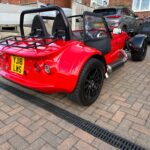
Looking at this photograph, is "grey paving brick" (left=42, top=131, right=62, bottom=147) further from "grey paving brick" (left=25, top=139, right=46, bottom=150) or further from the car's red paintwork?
the car's red paintwork

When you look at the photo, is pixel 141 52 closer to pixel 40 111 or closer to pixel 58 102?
pixel 58 102

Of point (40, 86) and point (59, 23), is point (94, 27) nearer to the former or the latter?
point (59, 23)

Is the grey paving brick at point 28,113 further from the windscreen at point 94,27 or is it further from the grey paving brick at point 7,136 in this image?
the windscreen at point 94,27

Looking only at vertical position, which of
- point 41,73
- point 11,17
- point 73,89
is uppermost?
point 11,17

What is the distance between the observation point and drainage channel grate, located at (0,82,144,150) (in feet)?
6.19

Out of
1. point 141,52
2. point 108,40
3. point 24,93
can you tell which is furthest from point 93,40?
point 141,52

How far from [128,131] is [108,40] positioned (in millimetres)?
1921

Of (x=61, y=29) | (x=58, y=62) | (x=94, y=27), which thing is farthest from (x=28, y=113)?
(x=94, y=27)

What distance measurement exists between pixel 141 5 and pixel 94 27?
12.5 meters

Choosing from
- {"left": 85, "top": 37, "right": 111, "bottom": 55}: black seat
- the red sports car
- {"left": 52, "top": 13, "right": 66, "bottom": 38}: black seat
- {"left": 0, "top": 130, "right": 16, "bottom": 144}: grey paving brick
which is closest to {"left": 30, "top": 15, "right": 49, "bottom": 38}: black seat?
the red sports car

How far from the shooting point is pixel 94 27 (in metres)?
3.25

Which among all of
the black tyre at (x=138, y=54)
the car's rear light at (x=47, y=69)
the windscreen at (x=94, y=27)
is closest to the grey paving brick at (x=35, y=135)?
the car's rear light at (x=47, y=69)

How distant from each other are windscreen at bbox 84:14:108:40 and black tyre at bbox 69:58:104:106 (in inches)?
21.4

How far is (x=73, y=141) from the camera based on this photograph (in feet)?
6.25
